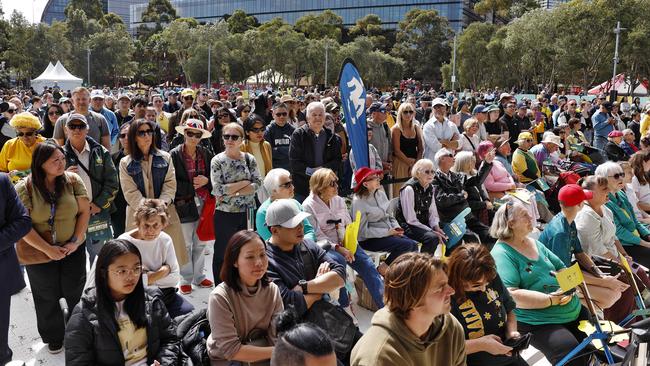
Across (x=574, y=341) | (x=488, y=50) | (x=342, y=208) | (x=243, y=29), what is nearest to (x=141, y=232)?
(x=342, y=208)

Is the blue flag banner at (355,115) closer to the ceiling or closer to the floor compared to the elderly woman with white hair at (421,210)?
closer to the ceiling

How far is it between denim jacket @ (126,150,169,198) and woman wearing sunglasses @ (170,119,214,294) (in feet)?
0.90

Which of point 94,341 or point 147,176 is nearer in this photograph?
point 94,341

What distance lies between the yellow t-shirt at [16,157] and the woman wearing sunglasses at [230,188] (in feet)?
5.26

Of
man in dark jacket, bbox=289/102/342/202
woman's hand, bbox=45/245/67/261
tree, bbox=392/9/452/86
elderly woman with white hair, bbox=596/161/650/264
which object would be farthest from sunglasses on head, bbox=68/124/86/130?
tree, bbox=392/9/452/86

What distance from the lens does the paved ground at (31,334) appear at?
158 inches

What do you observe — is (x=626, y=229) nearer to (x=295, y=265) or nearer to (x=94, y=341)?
(x=295, y=265)

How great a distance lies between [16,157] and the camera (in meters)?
4.93

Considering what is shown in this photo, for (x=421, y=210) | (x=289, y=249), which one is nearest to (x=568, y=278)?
(x=289, y=249)

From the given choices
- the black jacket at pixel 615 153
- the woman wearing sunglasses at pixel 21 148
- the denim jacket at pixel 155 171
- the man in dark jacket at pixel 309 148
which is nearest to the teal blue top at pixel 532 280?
the man in dark jacket at pixel 309 148

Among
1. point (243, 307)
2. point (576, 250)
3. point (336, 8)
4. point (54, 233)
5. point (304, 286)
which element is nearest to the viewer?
point (243, 307)

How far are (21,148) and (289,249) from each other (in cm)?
295

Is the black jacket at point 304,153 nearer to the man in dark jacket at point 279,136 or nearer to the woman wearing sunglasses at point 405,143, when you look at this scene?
the man in dark jacket at point 279,136

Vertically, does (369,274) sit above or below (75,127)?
below
